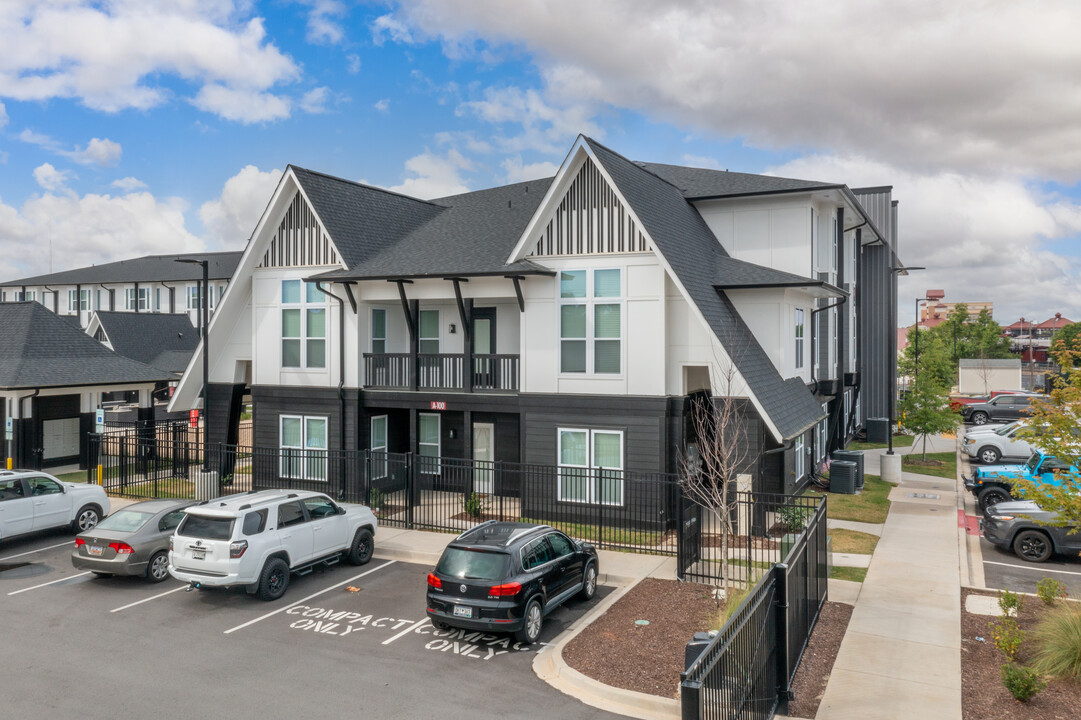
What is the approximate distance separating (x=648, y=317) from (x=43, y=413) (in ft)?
75.1

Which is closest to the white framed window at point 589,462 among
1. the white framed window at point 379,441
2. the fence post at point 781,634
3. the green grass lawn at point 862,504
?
the green grass lawn at point 862,504

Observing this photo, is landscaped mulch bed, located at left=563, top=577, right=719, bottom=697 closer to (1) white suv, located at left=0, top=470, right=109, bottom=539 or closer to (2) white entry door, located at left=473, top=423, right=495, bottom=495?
(2) white entry door, located at left=473, top=423, right=495, bottom=495

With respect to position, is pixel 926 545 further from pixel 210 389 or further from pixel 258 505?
pixel 210 389

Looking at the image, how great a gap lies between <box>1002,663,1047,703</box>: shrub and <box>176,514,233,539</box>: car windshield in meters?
11.7

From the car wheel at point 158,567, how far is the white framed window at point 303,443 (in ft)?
25.1

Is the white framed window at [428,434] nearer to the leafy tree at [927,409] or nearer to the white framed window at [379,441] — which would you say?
the white framed window at [379,441]

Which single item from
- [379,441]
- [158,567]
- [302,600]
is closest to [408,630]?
[302,600]

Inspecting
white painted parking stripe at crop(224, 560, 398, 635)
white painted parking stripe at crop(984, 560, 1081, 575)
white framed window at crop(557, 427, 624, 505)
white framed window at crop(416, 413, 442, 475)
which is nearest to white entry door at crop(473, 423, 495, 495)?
white framed window at crop(416, 413, 442, 475)

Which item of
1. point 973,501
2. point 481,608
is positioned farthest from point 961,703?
point 973,501

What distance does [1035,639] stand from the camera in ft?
36.1

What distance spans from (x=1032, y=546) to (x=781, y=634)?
10706mm

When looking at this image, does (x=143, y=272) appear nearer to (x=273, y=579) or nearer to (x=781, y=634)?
(x=273, y=579)

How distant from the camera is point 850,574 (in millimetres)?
15008

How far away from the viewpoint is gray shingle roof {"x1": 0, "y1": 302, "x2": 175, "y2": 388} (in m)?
27.2
